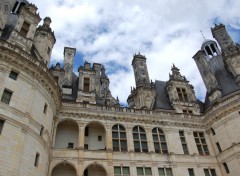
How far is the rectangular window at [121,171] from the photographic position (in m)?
22.9

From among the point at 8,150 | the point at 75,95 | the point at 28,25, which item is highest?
the point at 28,25

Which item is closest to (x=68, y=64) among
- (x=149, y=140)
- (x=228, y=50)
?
(x=149, y=140)

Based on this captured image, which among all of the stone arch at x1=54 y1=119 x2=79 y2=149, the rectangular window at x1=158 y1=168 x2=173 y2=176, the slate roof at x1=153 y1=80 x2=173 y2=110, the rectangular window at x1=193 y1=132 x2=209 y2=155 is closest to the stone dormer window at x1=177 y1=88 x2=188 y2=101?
the slate roof at x1=153 y1=80 x2=173 y2=110

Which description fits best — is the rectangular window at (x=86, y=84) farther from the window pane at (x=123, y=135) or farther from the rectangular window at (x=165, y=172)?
the rectangular window at (x=165, y=172)

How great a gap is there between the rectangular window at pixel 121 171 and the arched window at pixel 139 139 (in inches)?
90.2

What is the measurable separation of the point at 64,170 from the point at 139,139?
7798mm

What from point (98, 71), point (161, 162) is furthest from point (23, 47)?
point (161, 162)

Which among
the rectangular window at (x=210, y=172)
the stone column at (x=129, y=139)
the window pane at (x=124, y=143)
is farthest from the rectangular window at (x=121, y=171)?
the rectangular window at (x=210, y=172)

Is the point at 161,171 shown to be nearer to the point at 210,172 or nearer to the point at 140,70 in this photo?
the point at 210,172

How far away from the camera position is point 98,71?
112 feet

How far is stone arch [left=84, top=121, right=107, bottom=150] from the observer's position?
24.8m

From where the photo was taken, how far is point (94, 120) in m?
24.8

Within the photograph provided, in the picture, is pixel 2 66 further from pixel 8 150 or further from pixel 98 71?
pixel 98 71

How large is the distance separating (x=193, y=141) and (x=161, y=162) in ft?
16.4
